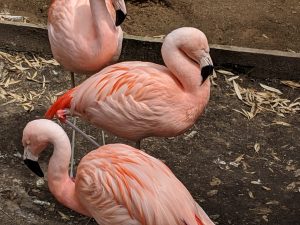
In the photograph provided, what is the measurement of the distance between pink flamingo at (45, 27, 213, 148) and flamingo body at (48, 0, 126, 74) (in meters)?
0.28

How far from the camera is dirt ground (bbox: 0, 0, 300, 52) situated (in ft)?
19.1

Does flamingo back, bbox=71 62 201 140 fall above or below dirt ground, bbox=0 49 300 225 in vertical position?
above

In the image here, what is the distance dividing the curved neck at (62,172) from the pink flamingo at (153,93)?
47 cm

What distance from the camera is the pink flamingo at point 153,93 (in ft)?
12.1

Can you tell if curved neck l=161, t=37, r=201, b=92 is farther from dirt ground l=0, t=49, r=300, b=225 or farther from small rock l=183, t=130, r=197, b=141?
small rock l=183, t=130, r=197, b=141

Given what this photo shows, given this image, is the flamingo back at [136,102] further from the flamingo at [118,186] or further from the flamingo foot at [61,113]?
the flamingo at [118,186]

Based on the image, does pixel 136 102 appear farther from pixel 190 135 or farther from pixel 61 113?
pixel 190 135

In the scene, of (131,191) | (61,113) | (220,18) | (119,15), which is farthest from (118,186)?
(220,18)

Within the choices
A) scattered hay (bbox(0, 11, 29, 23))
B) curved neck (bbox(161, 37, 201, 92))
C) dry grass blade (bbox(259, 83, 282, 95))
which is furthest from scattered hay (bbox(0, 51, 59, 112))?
dry grass blade (bbox(259, 83, 282, 95))

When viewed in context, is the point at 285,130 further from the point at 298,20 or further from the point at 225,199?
the point at 298,20

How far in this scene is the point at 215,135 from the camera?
15.6 ft

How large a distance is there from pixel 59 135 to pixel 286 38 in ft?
10.5

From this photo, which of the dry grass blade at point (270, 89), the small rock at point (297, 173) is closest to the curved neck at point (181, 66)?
the small rock at point (297, 173)

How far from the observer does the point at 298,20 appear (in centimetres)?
610
